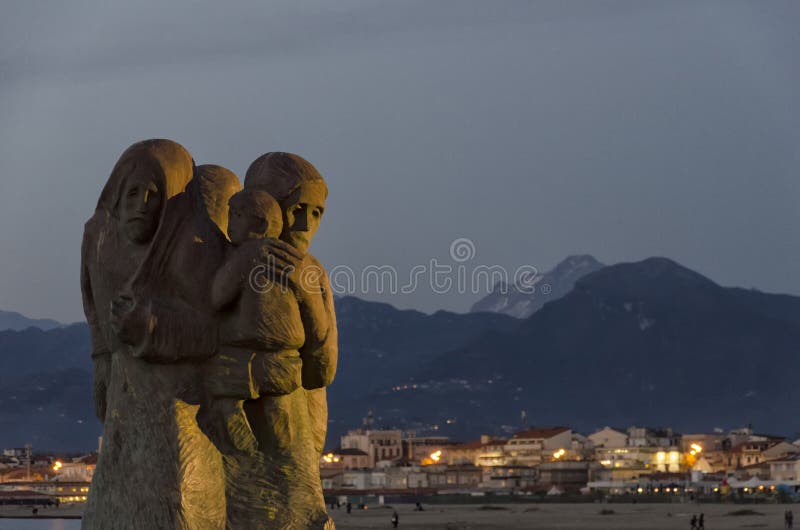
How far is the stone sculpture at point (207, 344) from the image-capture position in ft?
27.8

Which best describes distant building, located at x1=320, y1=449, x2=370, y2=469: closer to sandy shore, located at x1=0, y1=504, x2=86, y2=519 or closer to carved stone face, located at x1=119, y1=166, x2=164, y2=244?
sandy shore, located at x1=0, y1=504, x2=86, y2=519

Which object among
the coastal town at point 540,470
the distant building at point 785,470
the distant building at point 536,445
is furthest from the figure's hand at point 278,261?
the distant building at point 536,445

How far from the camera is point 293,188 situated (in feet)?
29.0

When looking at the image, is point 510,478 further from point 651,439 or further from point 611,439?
point 651,439

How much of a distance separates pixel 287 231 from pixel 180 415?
137cm

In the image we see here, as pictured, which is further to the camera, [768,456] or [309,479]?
[768,456]

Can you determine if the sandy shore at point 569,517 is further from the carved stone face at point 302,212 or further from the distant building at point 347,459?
the distant building at point 347,459

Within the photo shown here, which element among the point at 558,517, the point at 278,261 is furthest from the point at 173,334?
the point at 558,517

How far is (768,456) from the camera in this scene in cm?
14225

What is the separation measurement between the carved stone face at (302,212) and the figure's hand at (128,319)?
1.06 meters

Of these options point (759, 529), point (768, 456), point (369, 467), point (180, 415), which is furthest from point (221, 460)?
point (369, 467)

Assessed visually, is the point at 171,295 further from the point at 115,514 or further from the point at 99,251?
the point at 115,514

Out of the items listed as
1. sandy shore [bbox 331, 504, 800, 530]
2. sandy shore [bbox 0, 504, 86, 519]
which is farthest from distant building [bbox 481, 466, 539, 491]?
sandy shore [bbox 0, 504, 86, 519]

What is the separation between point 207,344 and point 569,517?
74875mm
